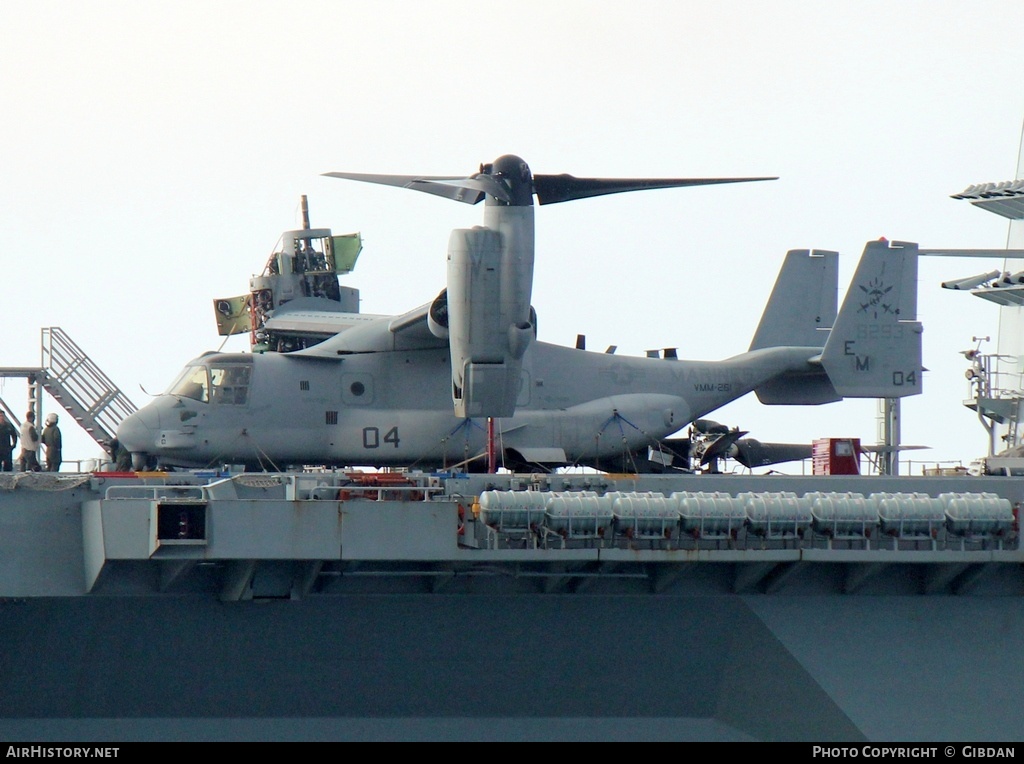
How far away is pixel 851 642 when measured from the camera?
49.6ft

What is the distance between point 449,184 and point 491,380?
2857 millimetres

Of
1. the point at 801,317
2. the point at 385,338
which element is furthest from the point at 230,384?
the point at 801,317

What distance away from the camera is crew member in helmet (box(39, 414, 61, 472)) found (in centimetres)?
1953

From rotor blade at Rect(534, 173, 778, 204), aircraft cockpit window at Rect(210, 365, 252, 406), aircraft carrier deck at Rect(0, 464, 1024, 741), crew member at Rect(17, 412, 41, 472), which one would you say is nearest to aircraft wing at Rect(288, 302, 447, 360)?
aircraft cockpit window at Rect(210, 365, 252, 406)

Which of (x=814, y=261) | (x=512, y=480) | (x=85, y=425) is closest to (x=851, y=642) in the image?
(x=512, y=480)

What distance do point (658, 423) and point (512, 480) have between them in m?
6.41

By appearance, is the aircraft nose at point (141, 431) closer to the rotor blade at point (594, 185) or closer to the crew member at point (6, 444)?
the crew member at point (6, 444)

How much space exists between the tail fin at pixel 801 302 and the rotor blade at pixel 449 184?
8798 millimetres

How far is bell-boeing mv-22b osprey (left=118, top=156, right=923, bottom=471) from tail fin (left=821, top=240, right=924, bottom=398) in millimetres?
23


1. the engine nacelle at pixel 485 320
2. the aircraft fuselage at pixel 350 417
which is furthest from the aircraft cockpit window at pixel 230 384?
the engine nacelle at pixel 485 320

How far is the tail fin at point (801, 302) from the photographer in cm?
2464

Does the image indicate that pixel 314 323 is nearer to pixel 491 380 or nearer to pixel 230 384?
pixel 230 384
